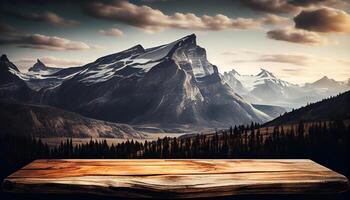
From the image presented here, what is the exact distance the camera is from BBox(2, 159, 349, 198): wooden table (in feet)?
9.45

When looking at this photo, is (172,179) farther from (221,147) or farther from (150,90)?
(150,90)

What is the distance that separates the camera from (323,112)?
670 centimetres

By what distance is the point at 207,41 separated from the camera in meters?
6.42

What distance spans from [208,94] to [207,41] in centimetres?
200

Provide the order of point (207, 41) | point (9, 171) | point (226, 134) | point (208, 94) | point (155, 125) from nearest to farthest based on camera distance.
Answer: point (9, 171) < point (207, 41) < point (226, 134) < point (155, 125) < point (208, 94)

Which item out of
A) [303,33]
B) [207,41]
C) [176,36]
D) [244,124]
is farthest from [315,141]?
[176,36]

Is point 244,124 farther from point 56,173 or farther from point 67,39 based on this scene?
point 56,173

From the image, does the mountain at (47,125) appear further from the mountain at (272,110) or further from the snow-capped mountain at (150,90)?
the mountain at (272,110)

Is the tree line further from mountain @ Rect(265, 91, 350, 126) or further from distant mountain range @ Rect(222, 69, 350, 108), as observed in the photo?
distant mountain range @ Rect(222, 69, 350, 108)

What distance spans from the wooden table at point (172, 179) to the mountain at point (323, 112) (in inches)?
110

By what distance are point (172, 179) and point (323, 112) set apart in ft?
15.0

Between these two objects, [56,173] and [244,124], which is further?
[244,124]

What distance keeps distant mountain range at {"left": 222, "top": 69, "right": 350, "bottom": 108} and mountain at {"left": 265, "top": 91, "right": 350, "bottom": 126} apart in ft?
0.39

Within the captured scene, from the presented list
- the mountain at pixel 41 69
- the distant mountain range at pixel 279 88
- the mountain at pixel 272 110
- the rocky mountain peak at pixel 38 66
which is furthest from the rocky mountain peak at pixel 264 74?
the rocky mountain peak at pixel 38 66
